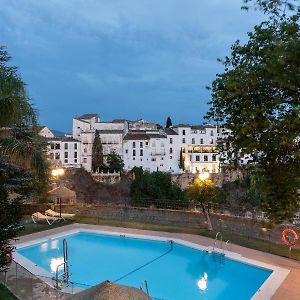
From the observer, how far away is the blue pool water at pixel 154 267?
11.2 m

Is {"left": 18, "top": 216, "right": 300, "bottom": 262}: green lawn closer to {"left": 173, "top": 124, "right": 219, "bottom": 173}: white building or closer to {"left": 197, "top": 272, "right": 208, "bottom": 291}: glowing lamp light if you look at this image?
{"left": 197, "top": 272, "right": 208, "bottom": 291}: glowing lamp light

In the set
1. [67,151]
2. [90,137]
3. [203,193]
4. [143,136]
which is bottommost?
[203,193]

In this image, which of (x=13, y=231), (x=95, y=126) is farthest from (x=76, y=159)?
(x=13, y=231)

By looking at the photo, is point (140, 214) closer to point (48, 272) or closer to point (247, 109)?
point (48, 272)

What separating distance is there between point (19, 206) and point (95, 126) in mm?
64496

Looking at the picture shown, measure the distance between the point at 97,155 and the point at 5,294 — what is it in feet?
194

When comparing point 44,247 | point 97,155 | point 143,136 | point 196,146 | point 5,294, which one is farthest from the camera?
point 196,146

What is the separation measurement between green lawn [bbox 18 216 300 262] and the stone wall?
322 millimetres

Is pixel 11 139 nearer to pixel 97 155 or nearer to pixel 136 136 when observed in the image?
pixel 97 155

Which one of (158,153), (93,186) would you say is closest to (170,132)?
(158,153)

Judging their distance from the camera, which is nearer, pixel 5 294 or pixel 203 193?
pixel 5 294

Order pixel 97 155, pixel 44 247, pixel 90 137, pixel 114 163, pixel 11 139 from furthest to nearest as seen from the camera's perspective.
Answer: pixel 90 137
pixel 97 155
pixel 114 163
pixel 44 247
pixel 11 139

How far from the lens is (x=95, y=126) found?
235 ft

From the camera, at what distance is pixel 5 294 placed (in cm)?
898
